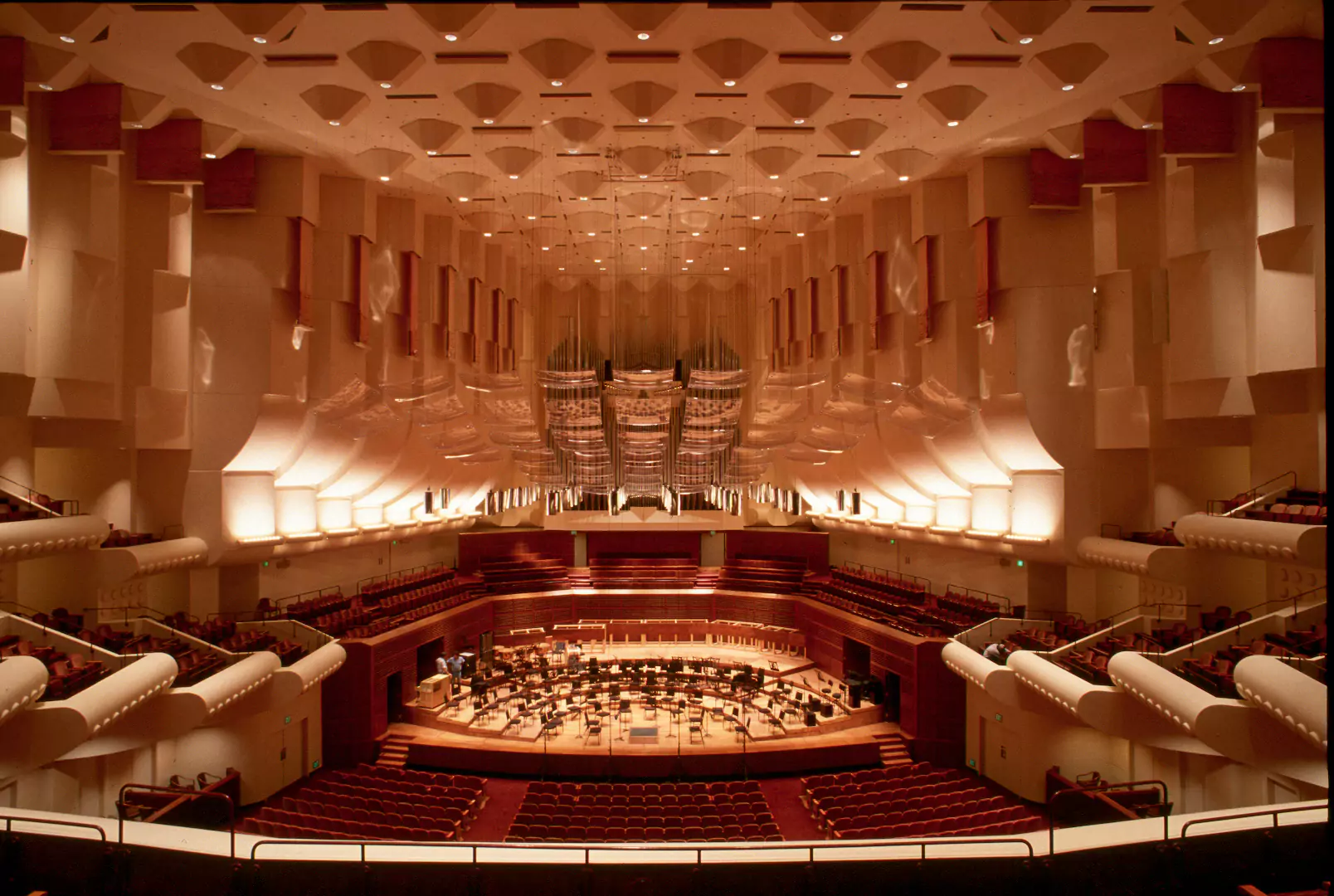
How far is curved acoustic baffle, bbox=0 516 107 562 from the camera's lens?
967 centimetres

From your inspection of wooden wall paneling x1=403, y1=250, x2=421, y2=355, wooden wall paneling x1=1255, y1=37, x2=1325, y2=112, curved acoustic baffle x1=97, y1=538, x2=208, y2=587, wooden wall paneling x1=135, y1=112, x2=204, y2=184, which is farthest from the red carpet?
wooden wall paneling x1=1255, y1=37, x2=1325, y2=112

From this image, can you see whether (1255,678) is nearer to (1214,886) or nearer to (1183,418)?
(1214,886)

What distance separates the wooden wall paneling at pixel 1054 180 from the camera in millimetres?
13430

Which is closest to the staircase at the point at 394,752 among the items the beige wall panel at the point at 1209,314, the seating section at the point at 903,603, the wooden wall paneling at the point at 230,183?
the seating section at the point at 903,603

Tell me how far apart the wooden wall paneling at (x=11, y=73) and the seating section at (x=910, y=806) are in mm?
12988

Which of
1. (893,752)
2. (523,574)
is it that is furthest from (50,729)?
(523,574)

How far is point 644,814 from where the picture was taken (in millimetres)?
11359

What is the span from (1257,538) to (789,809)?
7534 millimetres

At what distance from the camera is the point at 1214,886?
236 inches

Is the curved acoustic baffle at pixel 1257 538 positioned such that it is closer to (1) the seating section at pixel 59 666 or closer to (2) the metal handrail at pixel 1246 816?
(2) the metal handrail at pixel 1246 816

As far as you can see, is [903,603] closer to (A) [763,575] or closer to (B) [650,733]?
(A) [763,575]

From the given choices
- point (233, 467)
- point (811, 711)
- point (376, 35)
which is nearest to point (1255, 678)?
point (811, 711)

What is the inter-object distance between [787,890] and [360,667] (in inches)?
436

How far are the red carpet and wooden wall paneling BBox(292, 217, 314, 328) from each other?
8.55 metres
